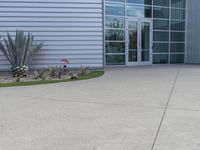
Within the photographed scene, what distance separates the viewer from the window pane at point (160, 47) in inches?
759

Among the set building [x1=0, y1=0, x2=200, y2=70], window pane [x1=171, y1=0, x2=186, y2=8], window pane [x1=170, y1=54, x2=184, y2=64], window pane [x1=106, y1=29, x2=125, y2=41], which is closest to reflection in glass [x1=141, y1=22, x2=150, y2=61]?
building [x1=0, y1=0, x2=200, y2=70]

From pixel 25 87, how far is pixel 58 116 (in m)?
4.08

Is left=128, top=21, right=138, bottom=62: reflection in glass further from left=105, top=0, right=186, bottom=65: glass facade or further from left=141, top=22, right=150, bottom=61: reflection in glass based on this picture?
left=141, top=22, right=150, bottom=61: reflection in glass

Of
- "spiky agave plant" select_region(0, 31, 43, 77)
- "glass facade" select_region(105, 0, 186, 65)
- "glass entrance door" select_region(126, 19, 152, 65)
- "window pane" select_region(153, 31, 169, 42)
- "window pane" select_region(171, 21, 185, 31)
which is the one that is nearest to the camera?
"spiky agave plant" select_region(0, 31, 43, 77)

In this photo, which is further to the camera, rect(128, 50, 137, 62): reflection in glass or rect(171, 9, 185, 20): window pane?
rect(171, 9, 185, 20): window pane

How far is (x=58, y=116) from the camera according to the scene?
5.56 meters

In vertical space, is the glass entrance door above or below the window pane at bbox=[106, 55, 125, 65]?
above

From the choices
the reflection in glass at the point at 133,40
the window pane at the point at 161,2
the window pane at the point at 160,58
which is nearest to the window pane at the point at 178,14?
the window pane at the point at 161,2

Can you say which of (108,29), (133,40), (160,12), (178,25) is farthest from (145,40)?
(178,25)

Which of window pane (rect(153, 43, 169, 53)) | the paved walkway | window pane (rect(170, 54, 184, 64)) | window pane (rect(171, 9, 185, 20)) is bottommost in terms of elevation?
the paved walkway

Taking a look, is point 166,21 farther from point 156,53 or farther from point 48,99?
point 48,99

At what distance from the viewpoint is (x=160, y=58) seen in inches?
772

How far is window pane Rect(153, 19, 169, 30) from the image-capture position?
19.1m

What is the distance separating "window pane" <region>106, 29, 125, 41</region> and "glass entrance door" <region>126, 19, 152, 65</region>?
314mm
